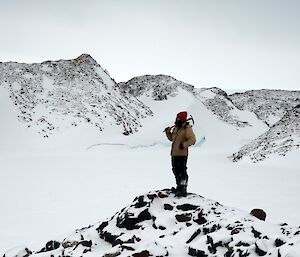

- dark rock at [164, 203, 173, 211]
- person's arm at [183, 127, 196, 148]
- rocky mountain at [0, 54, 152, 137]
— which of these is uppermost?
rocky mountain at [0, 54, 152, 137]

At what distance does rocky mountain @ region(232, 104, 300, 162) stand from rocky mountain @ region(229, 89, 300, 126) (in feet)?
121

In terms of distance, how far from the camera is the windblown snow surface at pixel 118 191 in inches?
292

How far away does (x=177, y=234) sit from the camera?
789cm

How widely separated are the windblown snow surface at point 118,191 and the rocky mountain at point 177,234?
23 millimetres

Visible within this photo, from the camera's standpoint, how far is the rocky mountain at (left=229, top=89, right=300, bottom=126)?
76269 mm

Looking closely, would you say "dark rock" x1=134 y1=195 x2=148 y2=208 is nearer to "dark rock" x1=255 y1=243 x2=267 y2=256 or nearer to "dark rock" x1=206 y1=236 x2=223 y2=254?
"dark rock" x1=206 y1=236 x2=223 y2=254

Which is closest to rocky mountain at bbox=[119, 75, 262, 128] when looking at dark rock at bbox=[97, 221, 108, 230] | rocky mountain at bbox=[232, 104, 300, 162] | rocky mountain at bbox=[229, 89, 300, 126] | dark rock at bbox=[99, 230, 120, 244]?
rocky mountain at bbox=[229, 89, 300, 126]

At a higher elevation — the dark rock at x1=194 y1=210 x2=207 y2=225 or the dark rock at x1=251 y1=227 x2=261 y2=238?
the dark rock at x1=251 y1=227 x2=261 y2=238

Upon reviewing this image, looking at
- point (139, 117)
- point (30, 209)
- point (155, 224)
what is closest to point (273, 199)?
point (155, 224)

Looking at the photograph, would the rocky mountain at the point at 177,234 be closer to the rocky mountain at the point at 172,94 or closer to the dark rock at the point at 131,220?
the dark rock at the point at 131,220

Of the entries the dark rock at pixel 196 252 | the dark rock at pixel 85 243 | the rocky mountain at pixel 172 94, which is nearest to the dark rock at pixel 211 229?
the dark rock at pixel 196 252

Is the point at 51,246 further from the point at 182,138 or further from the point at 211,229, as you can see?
the point at 182,138

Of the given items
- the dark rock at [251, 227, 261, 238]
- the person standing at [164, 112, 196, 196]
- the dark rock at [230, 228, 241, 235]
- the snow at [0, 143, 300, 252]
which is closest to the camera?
the dark rock at [251, 227, 261, 238]

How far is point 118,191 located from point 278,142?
18417 millimetres
